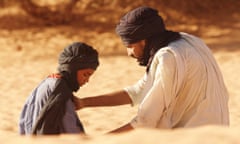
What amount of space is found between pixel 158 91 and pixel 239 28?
1073 cm

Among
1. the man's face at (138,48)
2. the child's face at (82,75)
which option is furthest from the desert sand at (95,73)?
the man's face at (138,48)

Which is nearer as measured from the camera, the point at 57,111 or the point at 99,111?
the point at 57,111

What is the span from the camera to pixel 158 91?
3811mm

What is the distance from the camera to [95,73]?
11305mm

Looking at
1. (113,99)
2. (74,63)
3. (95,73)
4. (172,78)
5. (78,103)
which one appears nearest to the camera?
(172,78)

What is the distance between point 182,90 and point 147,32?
401 millimetres

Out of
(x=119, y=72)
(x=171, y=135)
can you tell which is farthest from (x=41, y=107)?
(x=119, y=72)

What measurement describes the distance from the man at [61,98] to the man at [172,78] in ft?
0.88

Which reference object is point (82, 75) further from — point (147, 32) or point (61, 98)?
point (147, 32)

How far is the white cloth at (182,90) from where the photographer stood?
12.5 feet

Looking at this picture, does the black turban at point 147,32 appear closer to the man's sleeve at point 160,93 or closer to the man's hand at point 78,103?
the man's sleeve at point 160,93

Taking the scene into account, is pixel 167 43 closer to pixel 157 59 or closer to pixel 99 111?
pixel 157 59

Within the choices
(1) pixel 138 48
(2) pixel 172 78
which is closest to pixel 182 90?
(2) pixel 172 78

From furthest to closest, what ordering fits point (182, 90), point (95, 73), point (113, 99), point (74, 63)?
point (95, 73), point (113, 99), point (74, 63), point (182, 90)
